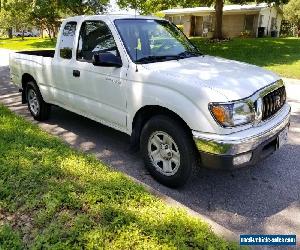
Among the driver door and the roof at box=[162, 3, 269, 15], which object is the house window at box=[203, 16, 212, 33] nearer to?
the roof at box=[162, 3, 269, 15]

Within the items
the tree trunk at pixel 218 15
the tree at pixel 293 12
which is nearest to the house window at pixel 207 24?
the tree at pixel 293 12

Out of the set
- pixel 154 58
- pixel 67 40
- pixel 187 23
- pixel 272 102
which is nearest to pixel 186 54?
pixel 154 58

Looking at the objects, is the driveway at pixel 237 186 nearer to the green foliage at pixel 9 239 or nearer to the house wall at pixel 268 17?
the green foliage at pixel 9 239

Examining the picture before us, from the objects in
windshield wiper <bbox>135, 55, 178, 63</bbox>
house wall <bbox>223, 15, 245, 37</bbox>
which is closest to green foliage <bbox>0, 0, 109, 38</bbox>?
house wall <bbox>223, 15, 245, 37</bbox>

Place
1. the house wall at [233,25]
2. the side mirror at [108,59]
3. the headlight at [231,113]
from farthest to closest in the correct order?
the house wall at [233,25]
the side mirror at [108,59]
the headlight at [231,113]

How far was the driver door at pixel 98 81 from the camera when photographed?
196 inches

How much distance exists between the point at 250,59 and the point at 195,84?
14.3 metres

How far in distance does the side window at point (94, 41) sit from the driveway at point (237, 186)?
149 centimetres

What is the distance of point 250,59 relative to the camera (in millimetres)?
17469

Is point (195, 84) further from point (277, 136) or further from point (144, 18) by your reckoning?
point (144, 18)

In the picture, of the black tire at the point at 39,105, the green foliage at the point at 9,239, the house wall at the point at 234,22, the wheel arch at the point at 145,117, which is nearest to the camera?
the green foliage at the point at 9,239

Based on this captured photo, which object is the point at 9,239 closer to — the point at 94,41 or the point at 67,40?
the point at 94,41

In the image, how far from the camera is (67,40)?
606 centimetres

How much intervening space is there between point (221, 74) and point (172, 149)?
1059 mm
